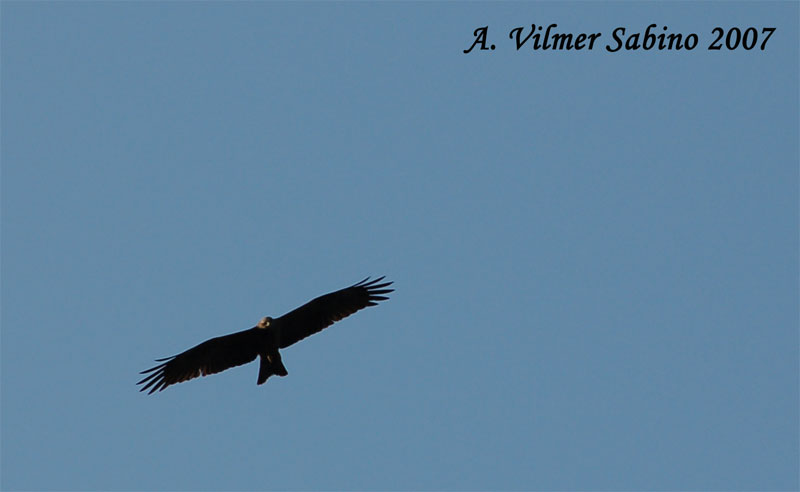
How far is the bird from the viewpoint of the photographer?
19.5 metres

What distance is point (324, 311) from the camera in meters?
19.8

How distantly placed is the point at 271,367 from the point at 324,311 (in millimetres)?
1142

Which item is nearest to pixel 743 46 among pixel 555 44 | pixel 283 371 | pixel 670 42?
pixel 670 42

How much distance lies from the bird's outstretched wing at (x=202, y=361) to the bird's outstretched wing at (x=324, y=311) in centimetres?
54

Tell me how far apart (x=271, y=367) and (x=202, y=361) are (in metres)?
1.14

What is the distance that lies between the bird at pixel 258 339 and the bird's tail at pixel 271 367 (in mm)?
69

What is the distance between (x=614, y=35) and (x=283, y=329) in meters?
6.75

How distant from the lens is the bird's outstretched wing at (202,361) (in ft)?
64.6

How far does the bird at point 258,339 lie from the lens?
770 inches

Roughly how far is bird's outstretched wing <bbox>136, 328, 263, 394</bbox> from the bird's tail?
368mm

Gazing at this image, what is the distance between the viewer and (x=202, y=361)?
1980 cm

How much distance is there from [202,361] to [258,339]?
950 mm

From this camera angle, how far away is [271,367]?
19.4 m

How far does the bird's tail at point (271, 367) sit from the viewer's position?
19.3m
